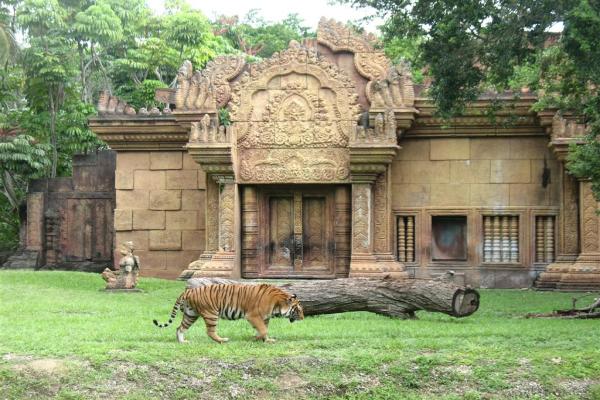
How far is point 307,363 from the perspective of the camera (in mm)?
11680

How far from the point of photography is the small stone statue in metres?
19.6

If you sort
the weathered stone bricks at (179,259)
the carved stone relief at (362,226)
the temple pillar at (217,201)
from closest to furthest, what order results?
the temple pillar at (217,201) → the carved stone relief at (362,226) → the weathered stone bricks at (179,259)

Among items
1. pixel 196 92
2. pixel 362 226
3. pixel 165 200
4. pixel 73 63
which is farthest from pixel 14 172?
pixel 362 226

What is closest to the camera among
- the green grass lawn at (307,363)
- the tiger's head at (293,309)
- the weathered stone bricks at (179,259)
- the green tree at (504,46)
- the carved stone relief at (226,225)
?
the green grass lawn at (307,363)

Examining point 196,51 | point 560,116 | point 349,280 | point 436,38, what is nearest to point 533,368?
point 349,280

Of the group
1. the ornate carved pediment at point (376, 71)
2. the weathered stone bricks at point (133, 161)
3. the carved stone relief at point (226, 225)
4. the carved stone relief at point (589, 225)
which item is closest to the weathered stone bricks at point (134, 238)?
the weathered stone bricks at point (133, 161)

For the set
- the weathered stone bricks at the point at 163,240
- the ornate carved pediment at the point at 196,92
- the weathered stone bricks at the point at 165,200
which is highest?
the ornate carved pediment at the point at 196,92

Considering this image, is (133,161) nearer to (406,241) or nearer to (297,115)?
(297,115)

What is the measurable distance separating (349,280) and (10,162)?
55.7ft

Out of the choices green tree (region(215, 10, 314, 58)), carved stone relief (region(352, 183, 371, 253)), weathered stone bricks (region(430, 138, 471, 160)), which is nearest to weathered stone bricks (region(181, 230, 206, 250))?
carved stone relief (region(352, 183, 371, 253))

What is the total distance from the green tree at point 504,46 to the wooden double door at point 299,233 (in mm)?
6729

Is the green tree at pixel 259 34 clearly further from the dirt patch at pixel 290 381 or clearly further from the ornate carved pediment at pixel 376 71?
the dirt patch at pixel 290 381

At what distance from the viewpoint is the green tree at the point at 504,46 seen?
518 inches

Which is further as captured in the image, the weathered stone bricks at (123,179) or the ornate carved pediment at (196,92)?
the weathered stone bricks at (123,179)
